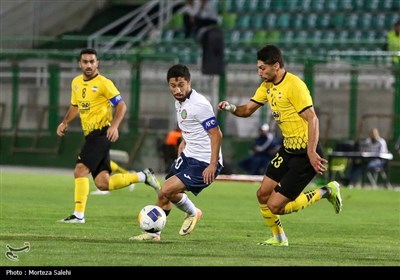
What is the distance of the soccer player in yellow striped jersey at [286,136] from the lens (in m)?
13.4

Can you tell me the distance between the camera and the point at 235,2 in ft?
137

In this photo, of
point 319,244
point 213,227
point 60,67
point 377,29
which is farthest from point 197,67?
point 319,244

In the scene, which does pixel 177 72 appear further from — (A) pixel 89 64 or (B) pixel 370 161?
(B) pixel 370 161

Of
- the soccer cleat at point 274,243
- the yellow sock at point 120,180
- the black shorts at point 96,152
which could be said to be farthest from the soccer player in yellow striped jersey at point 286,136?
the yellow sock at point 120,180

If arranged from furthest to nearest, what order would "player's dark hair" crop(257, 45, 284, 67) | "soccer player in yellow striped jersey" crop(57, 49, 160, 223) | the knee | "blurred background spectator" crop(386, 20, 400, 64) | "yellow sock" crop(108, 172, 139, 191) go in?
"blurred background spectator" crop(386, 20, 400, 64), "yellow sock" crop(108, 172, 139, 191), "soccer player in yellow striped jersey" crop(57, 49, 160, 223), the knee, "player's dark hair" crop(257, 45, 284, 67)

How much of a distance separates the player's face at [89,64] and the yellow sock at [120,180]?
147 cm

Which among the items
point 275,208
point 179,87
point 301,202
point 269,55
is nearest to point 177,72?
point 179,87

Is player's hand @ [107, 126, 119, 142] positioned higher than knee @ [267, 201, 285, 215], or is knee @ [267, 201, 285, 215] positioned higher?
player's hand @ [107, 126, 119, 142]

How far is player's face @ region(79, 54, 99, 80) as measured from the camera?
16.6 m

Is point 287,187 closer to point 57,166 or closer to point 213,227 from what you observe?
point 213,227

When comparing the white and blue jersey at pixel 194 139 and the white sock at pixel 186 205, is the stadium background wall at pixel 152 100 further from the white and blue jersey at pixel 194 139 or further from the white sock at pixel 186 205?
the white and blue jersey at pixel 194 139

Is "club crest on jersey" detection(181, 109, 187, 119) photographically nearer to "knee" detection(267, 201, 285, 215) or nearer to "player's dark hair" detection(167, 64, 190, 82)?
"player's dark hair" detection(167, 64, 190, 82)

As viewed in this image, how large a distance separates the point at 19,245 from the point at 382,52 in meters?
21.9

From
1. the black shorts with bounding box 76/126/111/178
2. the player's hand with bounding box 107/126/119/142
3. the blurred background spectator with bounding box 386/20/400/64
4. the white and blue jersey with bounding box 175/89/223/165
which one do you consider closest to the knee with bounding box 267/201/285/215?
the white and blue jersey with bounding box 175/89/223/165
